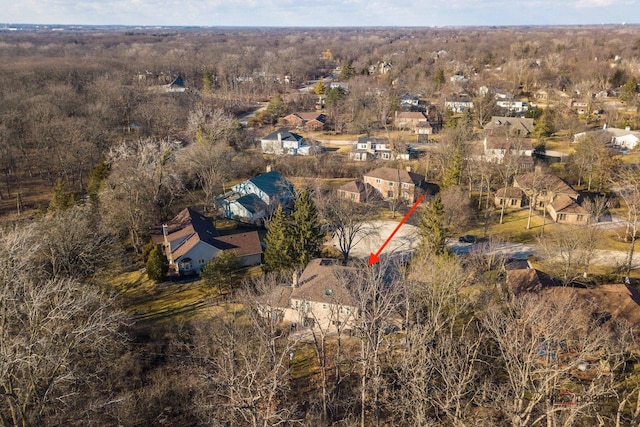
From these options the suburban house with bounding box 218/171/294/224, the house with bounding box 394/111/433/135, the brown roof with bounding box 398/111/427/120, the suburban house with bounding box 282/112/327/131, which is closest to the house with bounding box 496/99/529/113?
the brown roof with bounding box 398/111/427/120

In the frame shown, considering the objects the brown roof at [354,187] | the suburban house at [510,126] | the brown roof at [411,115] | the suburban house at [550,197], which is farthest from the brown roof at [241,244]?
the brown roof at [411,115]

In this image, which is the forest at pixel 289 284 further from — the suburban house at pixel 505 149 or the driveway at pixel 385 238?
the suburban house at pixel 505 149

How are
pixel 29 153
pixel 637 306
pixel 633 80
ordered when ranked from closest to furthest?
pixel 637 306, pixel 29 153, pixel 633 80

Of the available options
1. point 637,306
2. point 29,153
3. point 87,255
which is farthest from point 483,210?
point 29,153

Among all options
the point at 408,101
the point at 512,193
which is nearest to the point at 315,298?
the point at 512,193

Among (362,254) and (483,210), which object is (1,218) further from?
(483,210)
